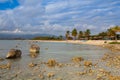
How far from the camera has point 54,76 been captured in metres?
24.6

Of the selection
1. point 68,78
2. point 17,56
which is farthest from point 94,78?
point 17,56

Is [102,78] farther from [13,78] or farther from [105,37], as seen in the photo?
[105,37]

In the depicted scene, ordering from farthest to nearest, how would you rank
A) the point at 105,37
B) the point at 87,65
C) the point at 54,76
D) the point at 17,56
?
the point at 105,37 < the point at 17,56 < the point at 87,65 < the point at 54,76

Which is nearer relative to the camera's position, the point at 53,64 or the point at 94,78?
the point at 94,78

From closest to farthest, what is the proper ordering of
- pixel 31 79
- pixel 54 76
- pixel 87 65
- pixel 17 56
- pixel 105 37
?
pixel 31 79 < pixel 54 76 < pixel 87 65 < pixel 17 56 < pixel 105 37

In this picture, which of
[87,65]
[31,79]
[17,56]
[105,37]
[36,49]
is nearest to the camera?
[31,79]

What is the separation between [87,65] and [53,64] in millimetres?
5611

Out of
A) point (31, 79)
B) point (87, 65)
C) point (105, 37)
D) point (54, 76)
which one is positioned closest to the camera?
point (31, 79)

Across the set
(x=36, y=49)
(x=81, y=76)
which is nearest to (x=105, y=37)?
(x=36, y=49)

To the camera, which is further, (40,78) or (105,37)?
(105,37)

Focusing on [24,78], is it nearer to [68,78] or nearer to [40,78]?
[40,78]

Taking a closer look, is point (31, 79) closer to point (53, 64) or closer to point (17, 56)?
point (53, 64)

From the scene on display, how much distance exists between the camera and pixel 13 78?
2325cm

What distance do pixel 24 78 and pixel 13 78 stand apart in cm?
121
